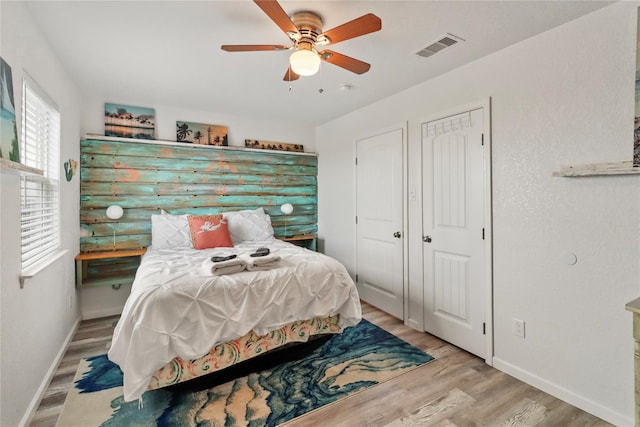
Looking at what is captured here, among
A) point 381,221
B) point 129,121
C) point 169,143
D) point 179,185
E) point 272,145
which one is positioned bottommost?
point 381,221

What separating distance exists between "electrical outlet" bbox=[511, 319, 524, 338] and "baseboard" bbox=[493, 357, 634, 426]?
0.25 m

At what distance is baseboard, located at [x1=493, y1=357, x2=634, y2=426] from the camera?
1790 mm

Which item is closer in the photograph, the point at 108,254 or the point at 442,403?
the point at 442,403

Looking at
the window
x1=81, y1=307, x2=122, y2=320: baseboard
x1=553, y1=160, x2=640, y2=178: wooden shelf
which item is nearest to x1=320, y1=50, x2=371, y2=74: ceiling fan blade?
x1=553, y1=160, x2=640, y2=178: wooden shelf

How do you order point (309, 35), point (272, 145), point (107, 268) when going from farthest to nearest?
point (272, 145) < point (107, 268) < point (309, 35)

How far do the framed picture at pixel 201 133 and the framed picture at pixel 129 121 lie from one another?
Result: 0.31m

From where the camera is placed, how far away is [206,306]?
198 cm

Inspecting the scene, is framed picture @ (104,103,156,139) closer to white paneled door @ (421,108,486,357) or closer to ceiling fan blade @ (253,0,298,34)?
ceiling fan blade @ (253,0,298,34)

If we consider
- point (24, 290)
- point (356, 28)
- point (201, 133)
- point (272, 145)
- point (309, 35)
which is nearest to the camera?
point (356, 28)

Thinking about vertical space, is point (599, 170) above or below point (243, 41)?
below

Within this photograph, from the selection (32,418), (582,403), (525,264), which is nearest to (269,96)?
(525,264)

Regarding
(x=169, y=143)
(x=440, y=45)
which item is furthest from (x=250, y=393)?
(x=169, y=143)

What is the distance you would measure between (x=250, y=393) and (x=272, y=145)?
3.24 m

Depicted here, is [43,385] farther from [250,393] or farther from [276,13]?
[276,13]
